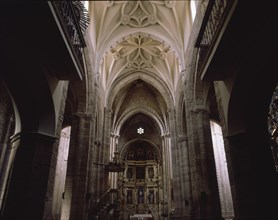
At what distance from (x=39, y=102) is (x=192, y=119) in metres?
7.70

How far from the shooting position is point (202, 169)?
33.9 feet

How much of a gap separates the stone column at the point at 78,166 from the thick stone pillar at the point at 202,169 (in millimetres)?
5167

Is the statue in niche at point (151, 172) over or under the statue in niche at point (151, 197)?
over

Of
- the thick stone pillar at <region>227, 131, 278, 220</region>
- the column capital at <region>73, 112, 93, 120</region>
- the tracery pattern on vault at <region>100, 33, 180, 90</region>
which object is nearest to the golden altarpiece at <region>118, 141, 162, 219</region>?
the tracery pattern on vault at <region>100, 33, 180, 90</region>

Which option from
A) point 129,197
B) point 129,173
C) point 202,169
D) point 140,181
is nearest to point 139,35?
point 202,169

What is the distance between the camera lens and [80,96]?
12.2 meters

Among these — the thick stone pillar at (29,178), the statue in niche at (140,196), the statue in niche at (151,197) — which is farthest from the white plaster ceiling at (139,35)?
the statue in niche at (140,196)

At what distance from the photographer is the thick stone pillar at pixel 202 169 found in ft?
31.4

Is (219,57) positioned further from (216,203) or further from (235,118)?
(216,203)

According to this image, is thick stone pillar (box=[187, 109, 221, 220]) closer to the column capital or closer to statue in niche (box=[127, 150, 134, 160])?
the column capital

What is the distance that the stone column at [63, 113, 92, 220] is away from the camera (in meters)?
10.1

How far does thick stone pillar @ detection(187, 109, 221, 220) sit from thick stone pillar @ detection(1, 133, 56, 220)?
657 centimetres

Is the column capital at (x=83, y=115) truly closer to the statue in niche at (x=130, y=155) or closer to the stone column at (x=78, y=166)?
the stone column at (x=78, y=166)

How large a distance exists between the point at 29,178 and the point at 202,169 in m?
7.42
